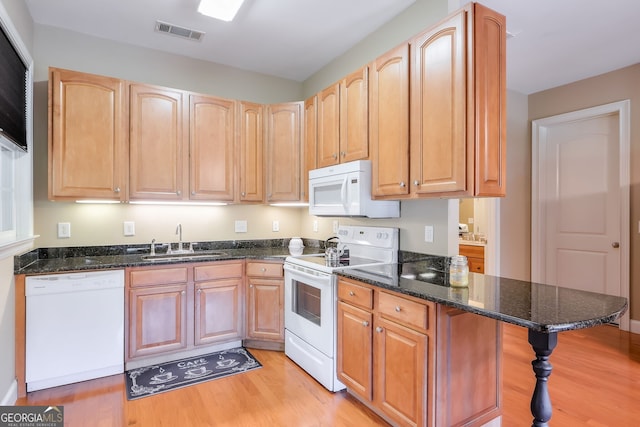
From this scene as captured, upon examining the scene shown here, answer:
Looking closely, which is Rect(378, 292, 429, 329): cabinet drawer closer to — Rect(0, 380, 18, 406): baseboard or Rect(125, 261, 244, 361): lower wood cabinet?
Rect(125, 261, 244, 361): lower wood cabinet

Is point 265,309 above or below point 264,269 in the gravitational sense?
below

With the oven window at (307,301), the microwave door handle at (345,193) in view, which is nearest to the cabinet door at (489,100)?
the microwave door handle at (345,193)

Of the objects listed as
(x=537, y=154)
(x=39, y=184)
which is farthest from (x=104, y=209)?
(x=537, y=154)

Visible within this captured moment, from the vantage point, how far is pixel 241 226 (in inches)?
146

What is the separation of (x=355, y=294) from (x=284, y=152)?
68.8 inches

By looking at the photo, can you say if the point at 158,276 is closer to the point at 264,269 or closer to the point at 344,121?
the point at 264,269

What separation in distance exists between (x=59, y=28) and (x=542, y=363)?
4.00m

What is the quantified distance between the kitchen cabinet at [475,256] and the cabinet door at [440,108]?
2.74 metres

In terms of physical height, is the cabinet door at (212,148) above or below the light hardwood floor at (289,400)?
above

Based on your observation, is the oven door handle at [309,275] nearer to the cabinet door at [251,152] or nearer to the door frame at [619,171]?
the cabinet door at [251,152]

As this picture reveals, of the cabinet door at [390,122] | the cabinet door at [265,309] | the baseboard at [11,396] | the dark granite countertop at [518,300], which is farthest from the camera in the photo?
the cabinet door at [265,309]

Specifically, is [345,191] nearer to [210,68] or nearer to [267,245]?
[267,245]

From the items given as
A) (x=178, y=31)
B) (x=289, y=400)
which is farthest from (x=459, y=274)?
(x=178, y=31)

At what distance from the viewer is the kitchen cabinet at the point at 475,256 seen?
4474 mm
